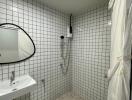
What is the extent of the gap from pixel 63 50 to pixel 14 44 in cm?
106

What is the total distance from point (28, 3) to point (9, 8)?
13.5 inches

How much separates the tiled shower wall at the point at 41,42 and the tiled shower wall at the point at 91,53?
339 mm

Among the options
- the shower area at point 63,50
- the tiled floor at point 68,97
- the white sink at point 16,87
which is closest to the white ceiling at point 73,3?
the shower area at point 63,50

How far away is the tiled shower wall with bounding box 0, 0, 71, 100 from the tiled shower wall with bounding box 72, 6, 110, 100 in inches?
13.3

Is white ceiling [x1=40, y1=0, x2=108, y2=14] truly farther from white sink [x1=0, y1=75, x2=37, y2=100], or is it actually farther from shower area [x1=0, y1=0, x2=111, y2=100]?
white sink [x1=0, y1=75, x2=37, y2=100]

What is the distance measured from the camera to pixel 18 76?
1433 mm

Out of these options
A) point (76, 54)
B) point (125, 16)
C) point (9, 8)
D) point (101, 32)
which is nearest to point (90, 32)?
point (101, 32)

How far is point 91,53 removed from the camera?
190 cm

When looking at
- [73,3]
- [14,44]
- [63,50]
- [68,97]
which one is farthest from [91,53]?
[14,44]

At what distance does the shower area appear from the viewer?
1.49 meters

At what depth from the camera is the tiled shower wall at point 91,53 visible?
1709 mm

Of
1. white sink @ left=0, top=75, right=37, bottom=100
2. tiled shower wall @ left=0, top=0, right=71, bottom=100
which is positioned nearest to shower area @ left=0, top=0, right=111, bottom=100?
tiled shower wall @ left=0, top=0, right=71, bottom=100

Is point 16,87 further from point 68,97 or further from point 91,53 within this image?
point 91,53

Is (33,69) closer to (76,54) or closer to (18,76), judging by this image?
(18,76)
